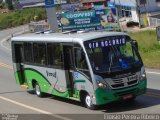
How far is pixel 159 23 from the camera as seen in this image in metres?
63.6

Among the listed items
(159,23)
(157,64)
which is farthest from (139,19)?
(157,64)

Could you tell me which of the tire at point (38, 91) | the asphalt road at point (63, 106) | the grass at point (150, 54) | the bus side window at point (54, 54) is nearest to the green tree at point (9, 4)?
the grass at point (150, 54)

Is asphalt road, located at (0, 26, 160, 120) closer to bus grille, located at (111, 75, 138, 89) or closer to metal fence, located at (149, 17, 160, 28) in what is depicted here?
bus grille, located at (111, 75, 138, 89)

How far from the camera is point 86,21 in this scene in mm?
57031

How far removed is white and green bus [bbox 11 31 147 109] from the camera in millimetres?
15883

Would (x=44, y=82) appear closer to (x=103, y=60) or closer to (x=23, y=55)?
(x=23, y=55)

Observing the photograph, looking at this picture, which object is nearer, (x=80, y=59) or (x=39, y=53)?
(x=80, y=59)

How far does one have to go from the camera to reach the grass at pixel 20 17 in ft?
345

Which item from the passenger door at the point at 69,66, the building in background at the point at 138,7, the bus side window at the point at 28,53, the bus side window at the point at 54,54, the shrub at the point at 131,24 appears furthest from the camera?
the building in background at the point at 138,7

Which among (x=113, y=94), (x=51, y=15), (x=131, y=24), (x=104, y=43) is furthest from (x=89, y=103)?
(x=131, y=24)

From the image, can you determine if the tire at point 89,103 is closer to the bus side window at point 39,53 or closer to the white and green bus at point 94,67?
the white and green bus at point 94,67

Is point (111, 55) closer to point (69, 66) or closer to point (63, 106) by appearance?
point (69, 66)

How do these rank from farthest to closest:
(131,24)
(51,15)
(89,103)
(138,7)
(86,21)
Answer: (138,7), (131,24), (86,21), (51,15), (89,103)

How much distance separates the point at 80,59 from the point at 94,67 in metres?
0.83
